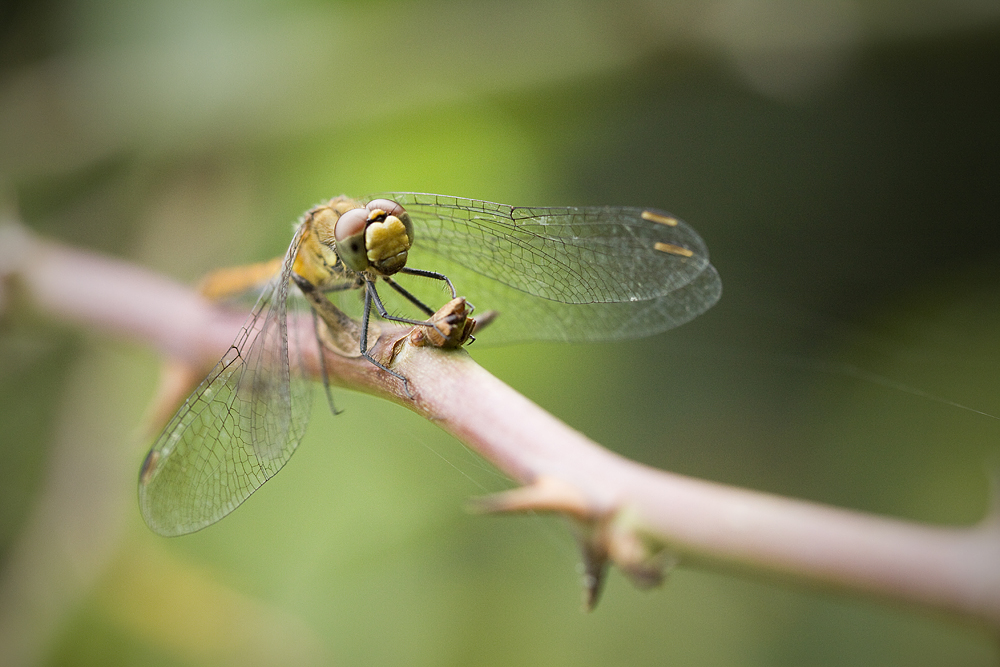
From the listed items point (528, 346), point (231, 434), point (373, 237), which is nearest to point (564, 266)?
point (373, 237)

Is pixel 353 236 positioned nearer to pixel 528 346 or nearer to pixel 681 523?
pixel 528 346

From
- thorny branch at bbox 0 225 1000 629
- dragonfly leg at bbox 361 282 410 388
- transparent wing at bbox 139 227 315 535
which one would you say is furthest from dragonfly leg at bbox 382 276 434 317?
thorny branch at bbox 0 225 1000 629

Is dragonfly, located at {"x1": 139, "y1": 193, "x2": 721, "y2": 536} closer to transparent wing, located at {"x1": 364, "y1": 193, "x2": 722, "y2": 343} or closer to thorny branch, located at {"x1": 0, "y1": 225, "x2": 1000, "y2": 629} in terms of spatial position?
transparent wing, located at {"x1": 364, "y1": 193, "x2": 722, "y2": 343}

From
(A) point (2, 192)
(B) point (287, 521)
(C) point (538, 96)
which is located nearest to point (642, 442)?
(B) point (287, 521)

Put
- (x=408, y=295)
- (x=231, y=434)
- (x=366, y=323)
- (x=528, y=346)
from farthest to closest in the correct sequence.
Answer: (x=528, y=346) < (x=408, y=295) < (x=231, y=434) < (x=366, y=323)

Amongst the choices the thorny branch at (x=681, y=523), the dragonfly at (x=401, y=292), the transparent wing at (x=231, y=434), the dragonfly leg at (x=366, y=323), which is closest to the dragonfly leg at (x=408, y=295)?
the dragonfly at (x=401, y=292)

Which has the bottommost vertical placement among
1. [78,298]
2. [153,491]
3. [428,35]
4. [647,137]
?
[153,491]

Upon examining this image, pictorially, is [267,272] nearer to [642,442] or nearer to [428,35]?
[642,442]
